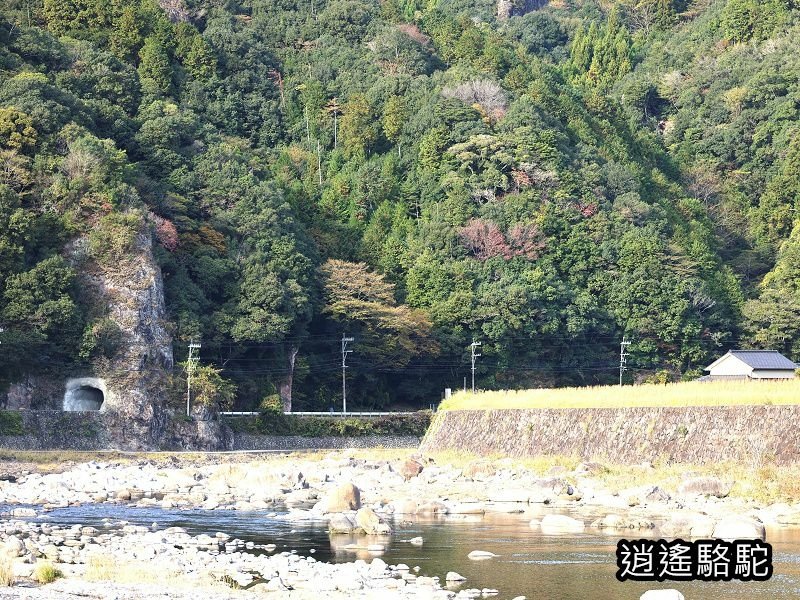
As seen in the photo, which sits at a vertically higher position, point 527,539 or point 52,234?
point 52,234

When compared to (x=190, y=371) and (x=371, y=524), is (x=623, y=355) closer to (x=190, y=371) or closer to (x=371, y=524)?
(x=190, y=371)

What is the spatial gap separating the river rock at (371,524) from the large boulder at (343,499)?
3.51m

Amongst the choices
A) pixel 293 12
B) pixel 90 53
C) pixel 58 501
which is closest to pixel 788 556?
pixel 58 501

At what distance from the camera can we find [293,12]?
121750 millimetres

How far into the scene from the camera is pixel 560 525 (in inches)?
1159

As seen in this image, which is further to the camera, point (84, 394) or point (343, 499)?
point (84, 394)

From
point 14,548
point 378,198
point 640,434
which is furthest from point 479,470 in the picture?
point 378,198

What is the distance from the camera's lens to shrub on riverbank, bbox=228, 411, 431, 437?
234 feet

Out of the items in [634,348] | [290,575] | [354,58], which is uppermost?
[354,58]

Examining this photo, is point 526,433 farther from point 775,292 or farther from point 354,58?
point 354,58

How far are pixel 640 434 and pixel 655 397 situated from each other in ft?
11.3

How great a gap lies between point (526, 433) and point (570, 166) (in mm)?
53463

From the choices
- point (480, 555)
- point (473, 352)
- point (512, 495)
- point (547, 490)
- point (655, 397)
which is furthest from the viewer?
point (473, 352)

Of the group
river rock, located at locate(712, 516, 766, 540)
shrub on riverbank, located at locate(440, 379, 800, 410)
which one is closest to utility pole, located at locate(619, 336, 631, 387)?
shrub on riverbank, located at locate(440, 379, 800, 410)
